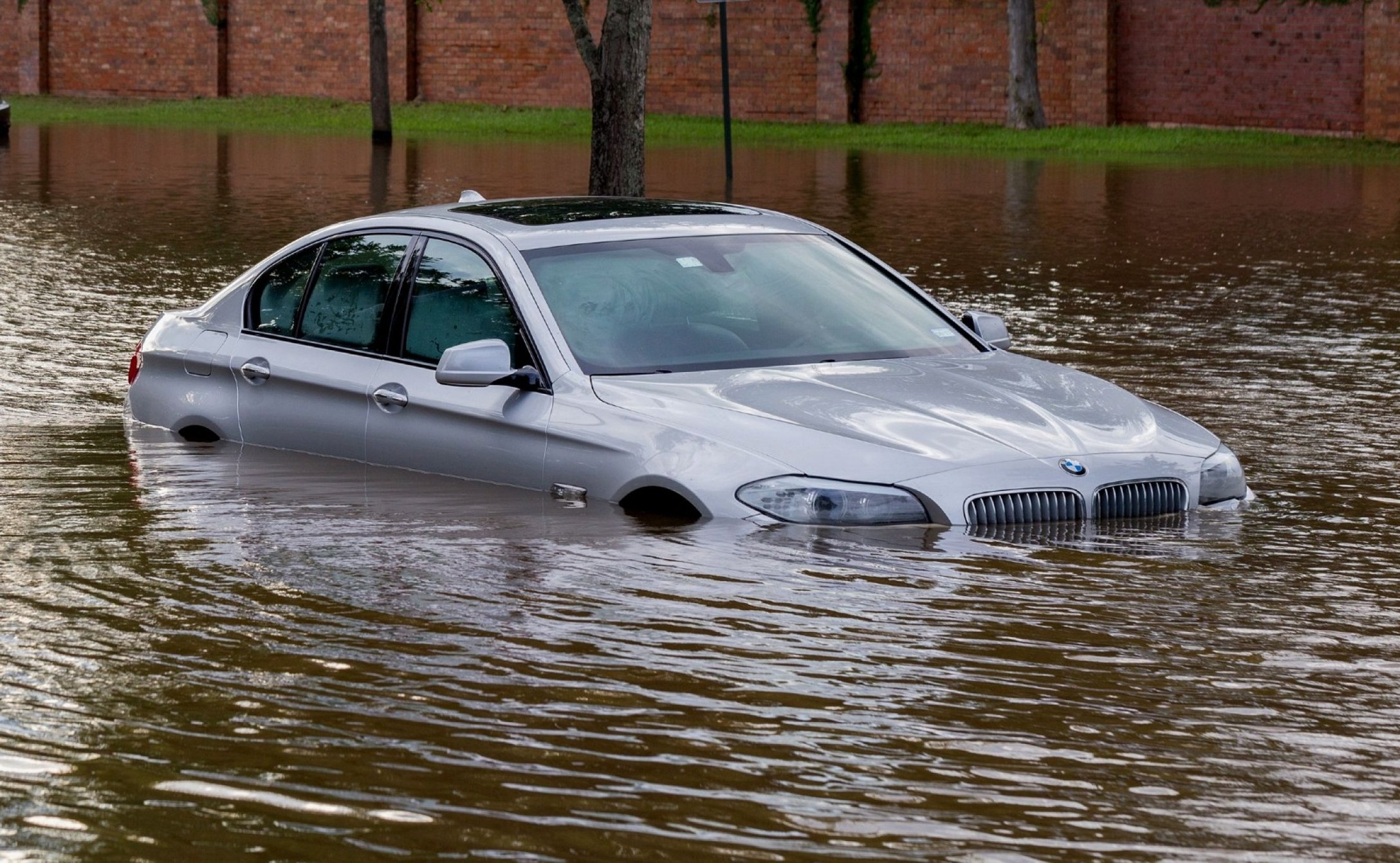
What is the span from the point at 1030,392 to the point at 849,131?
39.7 m

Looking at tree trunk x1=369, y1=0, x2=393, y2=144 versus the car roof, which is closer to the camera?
the car roof

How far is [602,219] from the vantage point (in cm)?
841

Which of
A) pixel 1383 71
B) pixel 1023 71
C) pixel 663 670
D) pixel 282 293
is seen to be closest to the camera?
pixel 663 670

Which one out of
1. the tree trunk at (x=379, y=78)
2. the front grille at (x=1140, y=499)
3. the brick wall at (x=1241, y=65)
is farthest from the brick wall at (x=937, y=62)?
the front grille at (x=1140, y=499)

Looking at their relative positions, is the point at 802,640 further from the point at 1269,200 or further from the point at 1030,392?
the point at 1269,200

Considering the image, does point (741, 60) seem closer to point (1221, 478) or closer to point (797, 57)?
point (797, 57)

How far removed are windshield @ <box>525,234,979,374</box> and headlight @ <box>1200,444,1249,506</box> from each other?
1040 millimetres

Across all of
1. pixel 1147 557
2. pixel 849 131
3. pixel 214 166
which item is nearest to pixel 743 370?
pixel 1147 557

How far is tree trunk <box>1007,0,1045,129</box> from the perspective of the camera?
43.4 meters

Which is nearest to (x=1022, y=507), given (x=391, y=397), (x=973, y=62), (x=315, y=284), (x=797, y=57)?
(x=391, y=397)

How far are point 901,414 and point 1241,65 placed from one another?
37.5 m

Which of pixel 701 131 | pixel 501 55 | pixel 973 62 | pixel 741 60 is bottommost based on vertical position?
pixel 701 131

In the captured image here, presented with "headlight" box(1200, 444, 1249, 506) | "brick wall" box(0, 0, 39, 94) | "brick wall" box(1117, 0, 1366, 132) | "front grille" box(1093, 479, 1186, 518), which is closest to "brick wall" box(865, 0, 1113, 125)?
A: "brick wall" box(1117, 0, 1366, 132)

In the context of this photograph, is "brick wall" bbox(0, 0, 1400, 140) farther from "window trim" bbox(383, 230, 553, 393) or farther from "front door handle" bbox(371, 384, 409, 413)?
"front door handle" bbox(371, 384, 409, 413)
